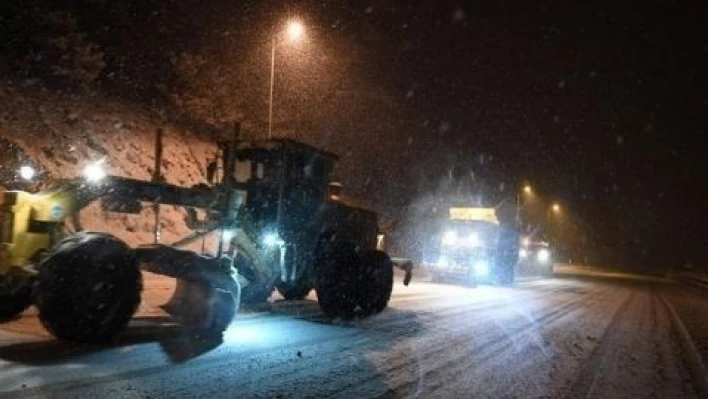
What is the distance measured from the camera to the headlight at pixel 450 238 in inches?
1056

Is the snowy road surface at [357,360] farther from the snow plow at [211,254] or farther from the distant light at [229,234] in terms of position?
the distant light at [229,234]

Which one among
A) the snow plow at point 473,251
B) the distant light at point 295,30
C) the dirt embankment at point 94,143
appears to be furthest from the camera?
the snow plow at point 473,251

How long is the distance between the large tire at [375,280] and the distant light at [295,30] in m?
13.8

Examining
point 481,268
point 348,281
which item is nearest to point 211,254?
point 348,281

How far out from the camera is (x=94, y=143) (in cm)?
2152

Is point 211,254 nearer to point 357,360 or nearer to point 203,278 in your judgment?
point 203,278

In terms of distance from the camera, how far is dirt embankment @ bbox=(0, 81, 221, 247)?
62.1 ft

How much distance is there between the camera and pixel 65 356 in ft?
23.2

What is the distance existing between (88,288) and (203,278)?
5.27ft

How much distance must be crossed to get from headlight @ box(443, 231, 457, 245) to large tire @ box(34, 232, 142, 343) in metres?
20.1

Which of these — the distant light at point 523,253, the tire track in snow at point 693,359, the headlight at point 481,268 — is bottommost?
the tire track in snow at point 693,359

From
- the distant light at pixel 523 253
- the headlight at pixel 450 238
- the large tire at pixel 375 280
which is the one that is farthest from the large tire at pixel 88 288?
the distant light at pixel 523 253

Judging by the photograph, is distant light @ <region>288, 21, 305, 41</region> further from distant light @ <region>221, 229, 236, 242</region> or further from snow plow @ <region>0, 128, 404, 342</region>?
distant light @ <region>221, 229, 236, 242</region>

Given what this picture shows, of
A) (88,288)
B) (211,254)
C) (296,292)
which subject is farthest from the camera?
(296,292)
